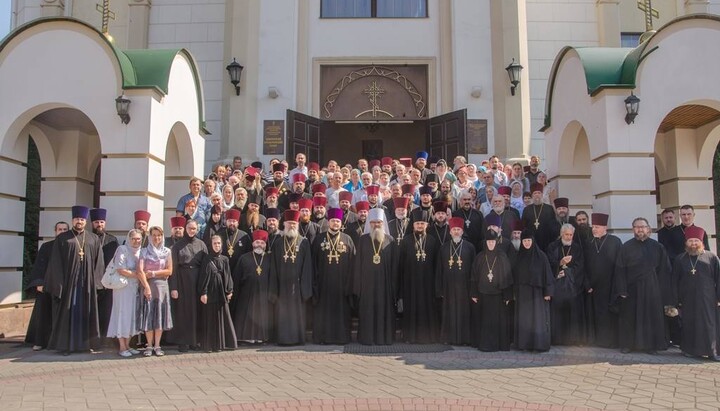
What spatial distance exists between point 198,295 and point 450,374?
3.62 m

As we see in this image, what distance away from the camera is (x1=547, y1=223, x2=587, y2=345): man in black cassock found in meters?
8.61

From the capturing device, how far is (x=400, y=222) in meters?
9.65

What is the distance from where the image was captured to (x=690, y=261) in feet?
26.8

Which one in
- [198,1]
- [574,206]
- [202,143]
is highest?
[198,1]

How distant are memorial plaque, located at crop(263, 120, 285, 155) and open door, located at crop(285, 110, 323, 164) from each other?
15.4 inches

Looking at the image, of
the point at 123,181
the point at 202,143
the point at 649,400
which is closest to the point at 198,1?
the point at 202,143

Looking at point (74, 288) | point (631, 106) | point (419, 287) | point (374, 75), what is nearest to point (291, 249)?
point (419, 287)

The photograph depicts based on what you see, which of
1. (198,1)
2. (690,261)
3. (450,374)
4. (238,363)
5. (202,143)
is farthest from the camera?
(198,1)

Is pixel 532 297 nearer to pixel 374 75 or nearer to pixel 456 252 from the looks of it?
pixel 456 252

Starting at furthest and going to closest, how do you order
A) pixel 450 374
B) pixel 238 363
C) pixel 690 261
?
pixel 690 261
pixel 238 363
pixel 450 374

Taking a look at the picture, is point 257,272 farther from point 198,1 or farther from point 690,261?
point 198,1

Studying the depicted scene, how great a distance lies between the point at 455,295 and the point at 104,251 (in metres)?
4.92

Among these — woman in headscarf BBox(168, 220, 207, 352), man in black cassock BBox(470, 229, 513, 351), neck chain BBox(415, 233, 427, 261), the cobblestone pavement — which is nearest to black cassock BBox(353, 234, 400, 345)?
neck chain BBox(415, 233, 427, 261)

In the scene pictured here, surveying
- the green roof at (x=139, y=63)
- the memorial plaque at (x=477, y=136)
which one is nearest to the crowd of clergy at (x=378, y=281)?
the green roof at (x=139, y=63)
